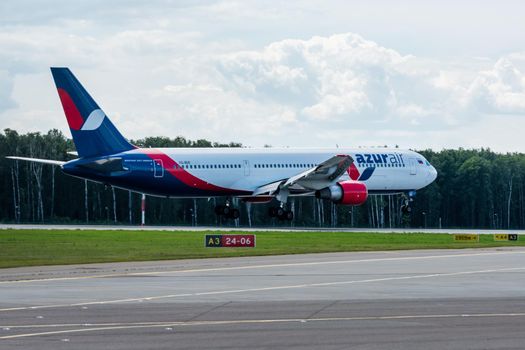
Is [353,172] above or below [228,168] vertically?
below

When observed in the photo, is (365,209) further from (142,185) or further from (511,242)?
(511,242)

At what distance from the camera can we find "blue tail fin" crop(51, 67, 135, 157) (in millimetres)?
70312

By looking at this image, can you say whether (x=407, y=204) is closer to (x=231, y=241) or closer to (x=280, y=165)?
(x=280, y=165)

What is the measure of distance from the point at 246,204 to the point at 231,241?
73689 millimetres

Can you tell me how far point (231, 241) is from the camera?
51.8m

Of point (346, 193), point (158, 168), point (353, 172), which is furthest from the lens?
point (353, 172)

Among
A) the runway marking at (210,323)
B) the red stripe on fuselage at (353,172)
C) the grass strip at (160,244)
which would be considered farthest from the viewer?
the red stripe on fuselage at (353,172)

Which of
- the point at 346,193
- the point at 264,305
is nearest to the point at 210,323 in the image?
the point at 264,305

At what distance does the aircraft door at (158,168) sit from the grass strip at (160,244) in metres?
7.94

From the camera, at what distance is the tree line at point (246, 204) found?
407 feet

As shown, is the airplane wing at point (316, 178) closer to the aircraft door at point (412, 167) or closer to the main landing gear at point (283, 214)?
the main landing gear at point (283, 214)

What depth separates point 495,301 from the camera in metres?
27.1

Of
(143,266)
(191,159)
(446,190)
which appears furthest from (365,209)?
(143,266)

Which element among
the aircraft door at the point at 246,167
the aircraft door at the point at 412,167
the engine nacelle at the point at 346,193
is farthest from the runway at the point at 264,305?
the aircraft door at the point at 412,167
